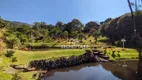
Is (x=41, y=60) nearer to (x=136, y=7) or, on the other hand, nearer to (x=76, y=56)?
(x=76, y=56)

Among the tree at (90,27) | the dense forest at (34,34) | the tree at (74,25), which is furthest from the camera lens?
the tree at (90,27)

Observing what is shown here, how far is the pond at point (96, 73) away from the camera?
23453mm

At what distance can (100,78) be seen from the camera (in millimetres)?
22828

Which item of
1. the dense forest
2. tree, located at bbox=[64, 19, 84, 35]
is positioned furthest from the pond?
tree, located at bbox=[64, 19, 84, 35]

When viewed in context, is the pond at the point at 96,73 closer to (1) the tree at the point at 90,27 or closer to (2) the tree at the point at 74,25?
(2) the tree at the point at 74,25

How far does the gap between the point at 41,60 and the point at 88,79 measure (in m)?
9.26

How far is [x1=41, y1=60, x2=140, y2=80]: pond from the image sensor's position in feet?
76.9

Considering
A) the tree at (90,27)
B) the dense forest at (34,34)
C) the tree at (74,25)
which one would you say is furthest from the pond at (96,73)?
the tree at (90,27)

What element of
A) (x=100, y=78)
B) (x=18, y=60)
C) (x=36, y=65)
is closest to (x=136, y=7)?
(x=100, y=78)

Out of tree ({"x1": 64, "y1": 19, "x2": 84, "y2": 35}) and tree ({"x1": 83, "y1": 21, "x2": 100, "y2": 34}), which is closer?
tree ({"x1": 64, "y1": 19, "x2": 84, "y2": 35})

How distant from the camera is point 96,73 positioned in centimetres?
2620

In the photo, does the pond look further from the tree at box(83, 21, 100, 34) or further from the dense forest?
the tree at box(83, 21, 100, 34)

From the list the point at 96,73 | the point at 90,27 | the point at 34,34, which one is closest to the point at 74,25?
the point at 90,27

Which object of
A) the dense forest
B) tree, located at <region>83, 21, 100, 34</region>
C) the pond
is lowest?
the pond
